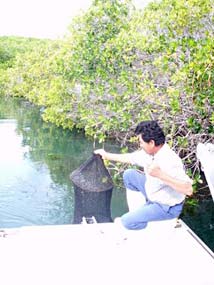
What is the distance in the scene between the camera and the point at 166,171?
3.26m

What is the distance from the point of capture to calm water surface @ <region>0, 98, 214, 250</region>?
6.48m

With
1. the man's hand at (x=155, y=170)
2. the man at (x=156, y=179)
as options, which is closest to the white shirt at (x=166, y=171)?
the man at (x=156, y=179)

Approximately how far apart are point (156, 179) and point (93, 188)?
1.27 meters

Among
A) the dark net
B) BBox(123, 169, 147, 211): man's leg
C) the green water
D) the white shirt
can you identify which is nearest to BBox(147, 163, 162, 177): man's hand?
the white shirt

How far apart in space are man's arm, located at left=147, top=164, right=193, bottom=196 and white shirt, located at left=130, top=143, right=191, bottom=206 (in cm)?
5

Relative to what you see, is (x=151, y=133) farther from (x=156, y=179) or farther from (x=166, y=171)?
(x=156, y=179)

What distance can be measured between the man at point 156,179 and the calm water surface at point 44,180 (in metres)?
2.26

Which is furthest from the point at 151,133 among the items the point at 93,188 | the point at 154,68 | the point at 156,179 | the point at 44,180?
the point at 44,180

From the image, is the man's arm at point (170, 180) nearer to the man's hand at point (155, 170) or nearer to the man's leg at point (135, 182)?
the man's hand at point (155, 170)

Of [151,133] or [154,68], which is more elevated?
[154,68]

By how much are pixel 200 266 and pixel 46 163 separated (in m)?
6.95

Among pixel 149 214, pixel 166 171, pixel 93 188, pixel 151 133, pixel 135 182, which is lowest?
pixel 93 188

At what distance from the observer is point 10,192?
7621 millimetres

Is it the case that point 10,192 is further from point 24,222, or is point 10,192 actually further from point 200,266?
point 200,266
